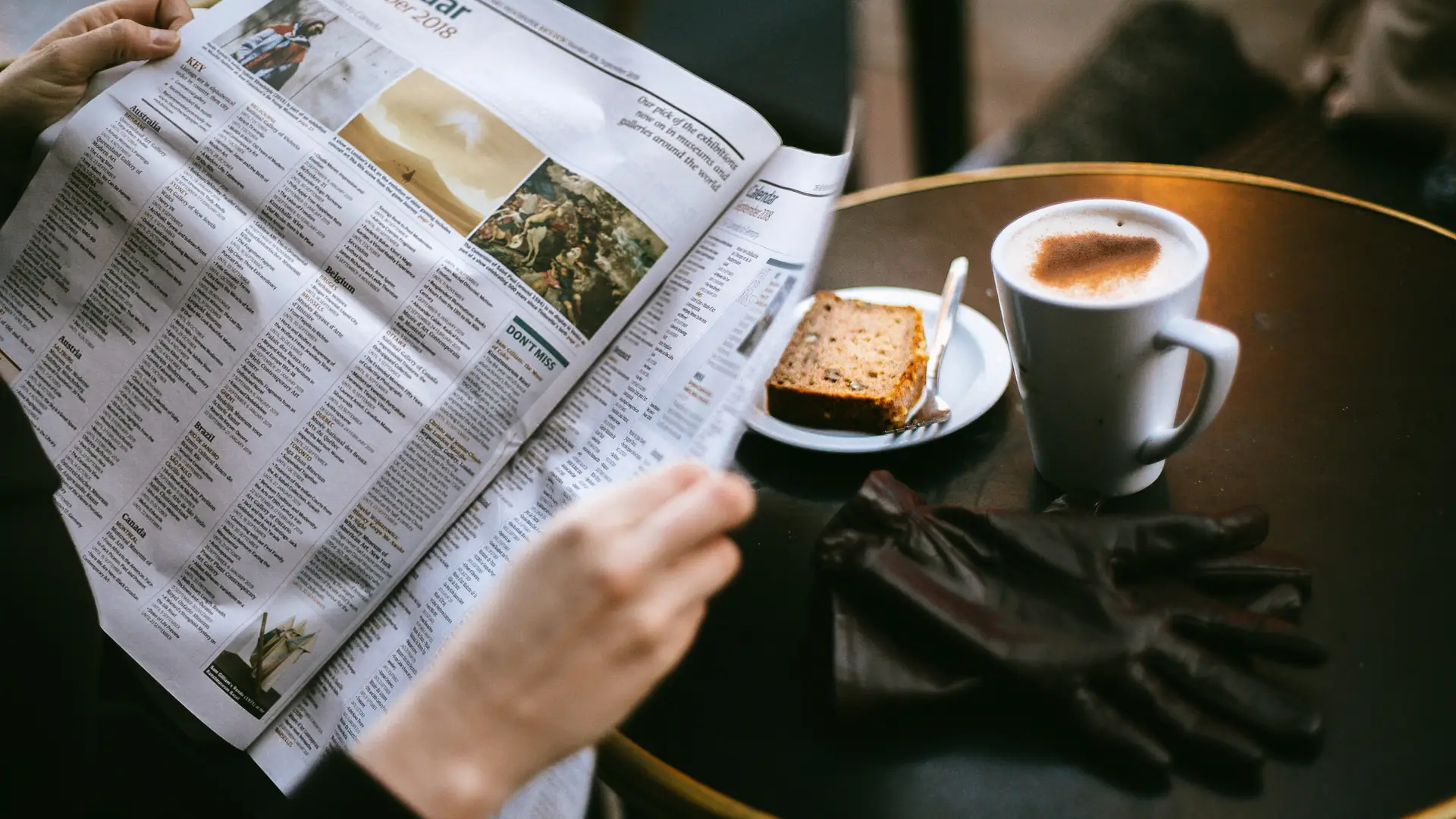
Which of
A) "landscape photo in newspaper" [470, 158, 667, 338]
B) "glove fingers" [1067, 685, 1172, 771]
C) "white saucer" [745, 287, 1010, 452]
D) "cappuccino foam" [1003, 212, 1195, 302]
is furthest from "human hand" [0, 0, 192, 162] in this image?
"glove fingers" [1067, 685, 1172, 771]

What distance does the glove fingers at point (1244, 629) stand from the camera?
499 millimetres

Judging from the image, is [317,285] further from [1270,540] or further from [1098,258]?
[1270,540]

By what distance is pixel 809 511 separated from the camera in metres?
0.64

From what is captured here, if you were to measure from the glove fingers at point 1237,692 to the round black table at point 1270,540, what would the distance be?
0.02m

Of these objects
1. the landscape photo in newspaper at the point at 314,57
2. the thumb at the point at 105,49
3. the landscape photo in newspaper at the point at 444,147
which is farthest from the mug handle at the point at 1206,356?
the thumb at the point at 105,49

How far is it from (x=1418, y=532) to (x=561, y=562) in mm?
464

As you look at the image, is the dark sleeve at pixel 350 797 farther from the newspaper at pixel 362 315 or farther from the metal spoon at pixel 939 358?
the metal spoon at pixel 939 358

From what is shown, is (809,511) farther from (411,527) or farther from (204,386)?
(204,386)

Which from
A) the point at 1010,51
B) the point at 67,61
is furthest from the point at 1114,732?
the point at 1010,51

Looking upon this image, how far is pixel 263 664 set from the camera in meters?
0.57

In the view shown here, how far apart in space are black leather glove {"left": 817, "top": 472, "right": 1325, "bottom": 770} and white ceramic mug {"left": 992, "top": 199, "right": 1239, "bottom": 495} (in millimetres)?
70

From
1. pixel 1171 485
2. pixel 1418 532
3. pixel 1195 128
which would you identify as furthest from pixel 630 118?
pixel 1195 128

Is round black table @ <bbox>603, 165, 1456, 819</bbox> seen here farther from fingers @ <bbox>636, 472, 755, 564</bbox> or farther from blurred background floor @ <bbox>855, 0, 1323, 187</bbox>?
blurred background floor @ <bbox>855, 0, 1323, 187</bbox>

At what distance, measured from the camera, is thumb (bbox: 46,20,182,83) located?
2.08ft
